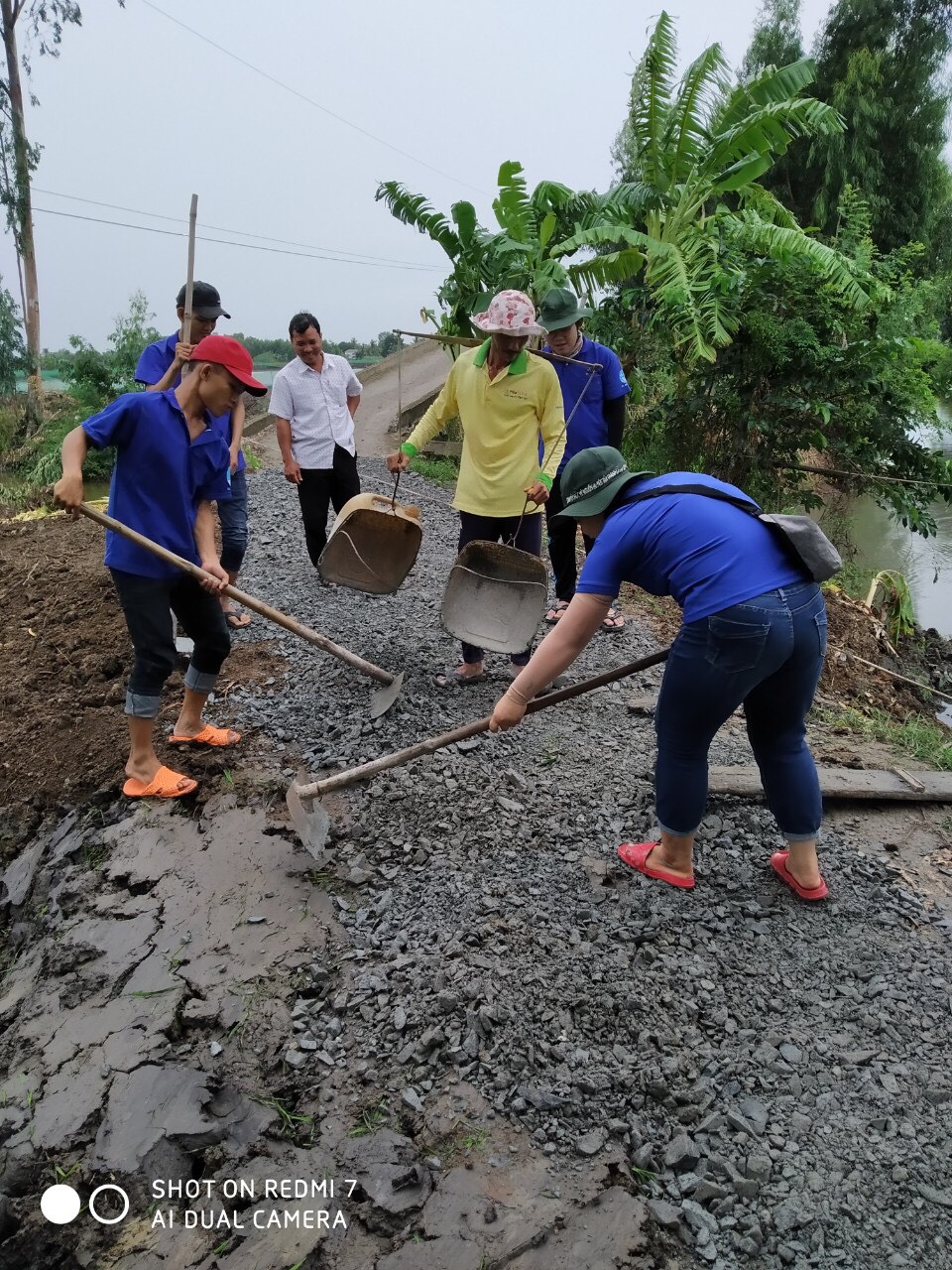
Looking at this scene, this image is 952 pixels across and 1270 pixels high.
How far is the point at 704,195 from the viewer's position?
337 inches

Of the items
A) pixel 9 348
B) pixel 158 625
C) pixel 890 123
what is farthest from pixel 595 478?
pixel 890 123

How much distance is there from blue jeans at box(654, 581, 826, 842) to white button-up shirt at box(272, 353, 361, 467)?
302cm

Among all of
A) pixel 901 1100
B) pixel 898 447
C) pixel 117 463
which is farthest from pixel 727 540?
pixel 898 447

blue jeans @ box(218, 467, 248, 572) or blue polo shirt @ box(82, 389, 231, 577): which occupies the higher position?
blue polo shirt @ box(82, 389, 231, 577)

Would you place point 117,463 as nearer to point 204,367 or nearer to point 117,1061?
point 204,367

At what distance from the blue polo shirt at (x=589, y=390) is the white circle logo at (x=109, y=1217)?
11.3ft

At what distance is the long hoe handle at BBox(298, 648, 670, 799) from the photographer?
2760mm

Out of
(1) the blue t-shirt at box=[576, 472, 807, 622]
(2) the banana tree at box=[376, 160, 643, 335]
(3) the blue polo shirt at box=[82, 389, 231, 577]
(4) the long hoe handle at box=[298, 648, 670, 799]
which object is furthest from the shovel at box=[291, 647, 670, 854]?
(2) the banana tree at box=[376, 160, 643, 335]

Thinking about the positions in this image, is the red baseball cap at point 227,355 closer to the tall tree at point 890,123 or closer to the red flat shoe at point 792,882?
the red flat shoe at point 792,882

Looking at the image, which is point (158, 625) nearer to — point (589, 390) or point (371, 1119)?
point (371, 1119)

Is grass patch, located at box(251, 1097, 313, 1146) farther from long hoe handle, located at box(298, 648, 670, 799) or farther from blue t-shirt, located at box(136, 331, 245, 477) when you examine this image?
blue t-shirt, located at box(136, 331, 245, 477)

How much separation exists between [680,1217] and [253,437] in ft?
38.5

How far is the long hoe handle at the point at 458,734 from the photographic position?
276 cm

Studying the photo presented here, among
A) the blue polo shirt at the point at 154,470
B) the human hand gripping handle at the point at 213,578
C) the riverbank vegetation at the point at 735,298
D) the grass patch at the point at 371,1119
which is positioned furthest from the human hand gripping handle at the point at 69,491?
the riverbank vegetation at the point at 735,298
